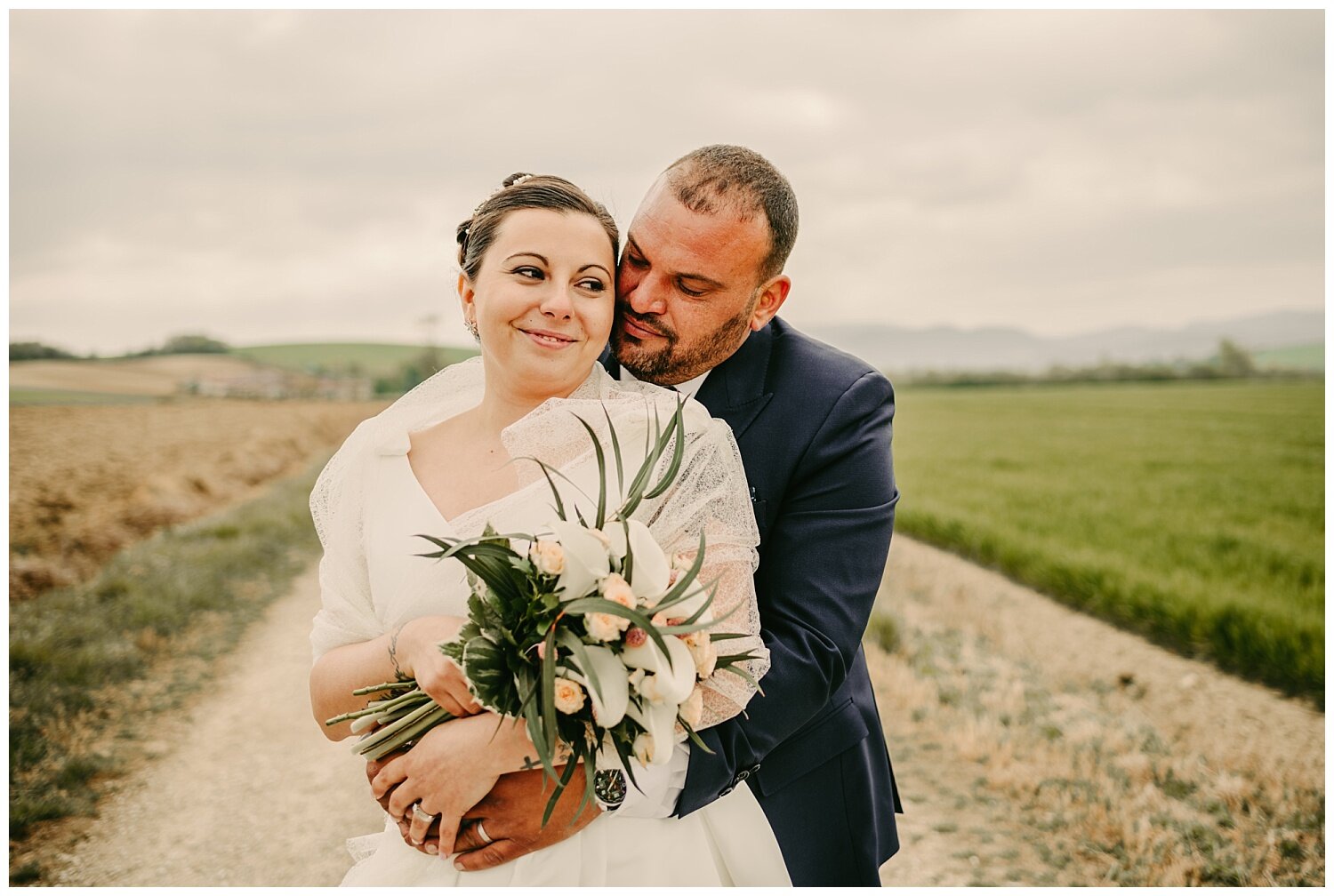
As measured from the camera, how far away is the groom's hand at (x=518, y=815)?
2.07 meters

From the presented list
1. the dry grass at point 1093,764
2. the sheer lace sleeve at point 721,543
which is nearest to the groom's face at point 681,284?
the sheer lace sleeve at point 721,543

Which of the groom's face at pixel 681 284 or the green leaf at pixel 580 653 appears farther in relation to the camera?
the groom's face at pixel 681 284

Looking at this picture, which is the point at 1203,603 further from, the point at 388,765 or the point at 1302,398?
the point at 1302,398

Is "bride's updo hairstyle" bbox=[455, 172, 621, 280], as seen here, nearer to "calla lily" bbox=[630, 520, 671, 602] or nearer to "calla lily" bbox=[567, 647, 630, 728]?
"calla lily" bbox=[630, 520, 671, 602]

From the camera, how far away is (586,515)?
6.83 feet

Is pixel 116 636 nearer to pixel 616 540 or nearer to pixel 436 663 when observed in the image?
pixel 436 663

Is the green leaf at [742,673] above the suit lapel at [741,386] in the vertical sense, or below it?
below

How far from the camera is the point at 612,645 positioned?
1.69m

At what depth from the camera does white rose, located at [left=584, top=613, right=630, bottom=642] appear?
62.8 inches

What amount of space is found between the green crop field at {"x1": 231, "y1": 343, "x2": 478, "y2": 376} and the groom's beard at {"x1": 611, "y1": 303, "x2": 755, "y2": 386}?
34558 mm

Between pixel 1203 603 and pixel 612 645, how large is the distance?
32.5 ft

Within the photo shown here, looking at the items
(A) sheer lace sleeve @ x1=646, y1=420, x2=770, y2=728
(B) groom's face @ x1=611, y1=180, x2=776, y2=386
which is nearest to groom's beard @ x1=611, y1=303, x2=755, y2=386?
A: (B) groom's face @ x1=611, y1=180, x2=776, y2=386

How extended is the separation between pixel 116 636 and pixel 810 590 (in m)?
7.36

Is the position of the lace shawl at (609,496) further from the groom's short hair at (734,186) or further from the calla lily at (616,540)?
the groom's short hair at (734,186)
